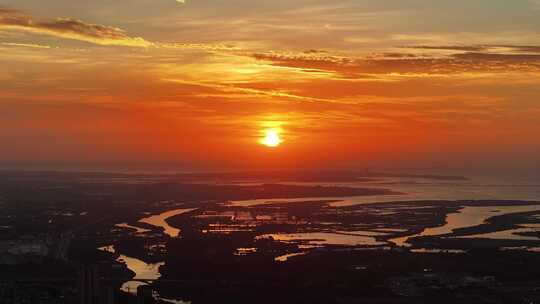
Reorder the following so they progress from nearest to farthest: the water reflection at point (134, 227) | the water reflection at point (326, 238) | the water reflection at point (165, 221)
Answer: the water reflection at point (326, 238) → the water reflection at point (165, 221) → the water reflection at point (134, 227)

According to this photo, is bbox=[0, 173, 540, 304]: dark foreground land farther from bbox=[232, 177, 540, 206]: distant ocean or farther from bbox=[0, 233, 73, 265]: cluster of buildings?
bbox=[232, 177, 540, 206]: distant ocean

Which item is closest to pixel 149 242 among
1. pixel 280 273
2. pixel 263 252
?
pixel 263 252

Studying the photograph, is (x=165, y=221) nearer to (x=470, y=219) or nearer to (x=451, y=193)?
(x=470, y=219)

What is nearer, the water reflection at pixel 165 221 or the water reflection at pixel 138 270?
the water reflection at pixel 138 270

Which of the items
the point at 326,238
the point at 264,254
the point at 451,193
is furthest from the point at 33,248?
the point at 451,193

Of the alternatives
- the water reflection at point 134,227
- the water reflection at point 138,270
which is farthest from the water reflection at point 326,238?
the water reflection at point 138,270

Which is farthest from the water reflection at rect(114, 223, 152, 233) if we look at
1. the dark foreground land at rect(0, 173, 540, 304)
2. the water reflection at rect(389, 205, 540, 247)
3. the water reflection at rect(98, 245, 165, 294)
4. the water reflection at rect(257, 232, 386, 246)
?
the water reflection at rect(389, 205, 540, 247)

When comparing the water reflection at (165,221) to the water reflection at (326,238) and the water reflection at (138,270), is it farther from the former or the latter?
the water reflection at (138,270)

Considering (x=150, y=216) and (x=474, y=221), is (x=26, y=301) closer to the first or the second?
(x=150, y=216)

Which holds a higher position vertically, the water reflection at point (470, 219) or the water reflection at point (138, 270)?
the water reflection at point (138, 270)
